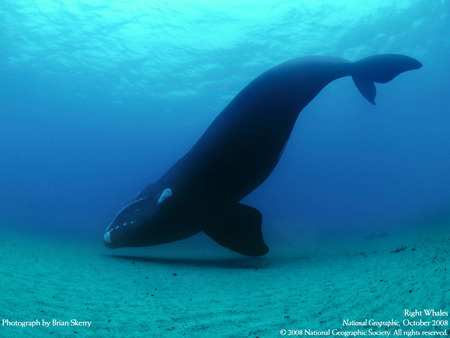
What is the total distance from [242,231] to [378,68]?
4.81 metres

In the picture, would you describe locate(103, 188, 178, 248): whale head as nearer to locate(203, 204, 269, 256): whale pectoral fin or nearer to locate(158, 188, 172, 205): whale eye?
locate(158, 188, 172, 205): whale eye

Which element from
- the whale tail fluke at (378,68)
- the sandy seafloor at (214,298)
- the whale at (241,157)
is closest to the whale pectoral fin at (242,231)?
the whale at (241,157)

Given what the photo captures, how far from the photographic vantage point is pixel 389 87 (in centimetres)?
3331

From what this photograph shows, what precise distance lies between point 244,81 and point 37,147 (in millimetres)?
36245

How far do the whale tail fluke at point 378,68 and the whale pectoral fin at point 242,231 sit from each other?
4015 mm

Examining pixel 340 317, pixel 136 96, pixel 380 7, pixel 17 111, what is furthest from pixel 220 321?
pixel 17 111

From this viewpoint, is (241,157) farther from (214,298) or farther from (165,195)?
Answer: (214,298)

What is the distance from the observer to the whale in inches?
257

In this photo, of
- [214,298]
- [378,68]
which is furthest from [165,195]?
[378,68]

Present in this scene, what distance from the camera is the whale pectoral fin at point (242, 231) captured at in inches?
255

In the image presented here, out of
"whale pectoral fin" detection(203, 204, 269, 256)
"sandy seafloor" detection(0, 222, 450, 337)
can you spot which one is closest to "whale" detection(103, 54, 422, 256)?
"whale pectoral fin" detection(203, 204, 269, 256)

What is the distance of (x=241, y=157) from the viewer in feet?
22.0

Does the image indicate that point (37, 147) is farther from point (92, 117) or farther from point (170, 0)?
point (170, 0)

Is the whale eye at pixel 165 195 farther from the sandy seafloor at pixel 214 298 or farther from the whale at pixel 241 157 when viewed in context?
the sandy seafloor at pixel 214 298
